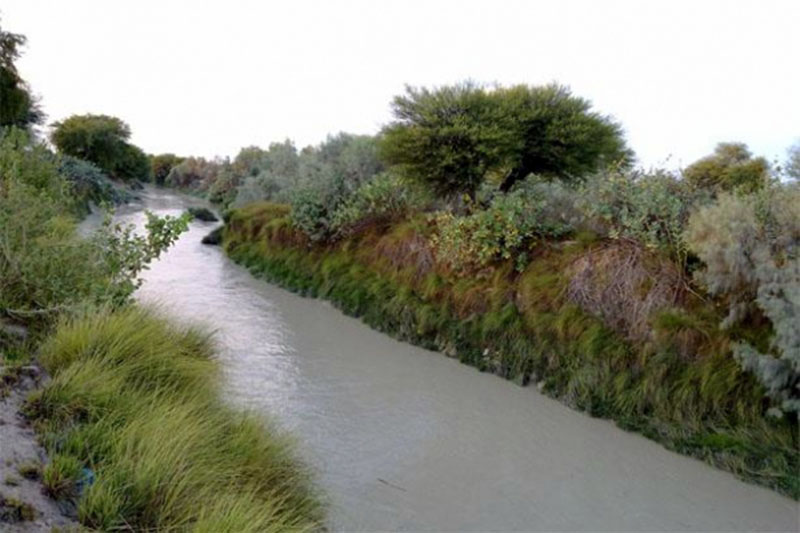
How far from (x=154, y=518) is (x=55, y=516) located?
16.0 inches

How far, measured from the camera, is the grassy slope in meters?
4.33

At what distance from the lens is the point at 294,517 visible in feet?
10.4

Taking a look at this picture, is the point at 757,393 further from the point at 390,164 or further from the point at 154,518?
the point at 390,164

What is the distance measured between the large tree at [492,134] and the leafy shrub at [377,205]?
1100 millimetres

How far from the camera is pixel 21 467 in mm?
2445

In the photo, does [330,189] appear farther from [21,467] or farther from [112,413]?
[21,467]

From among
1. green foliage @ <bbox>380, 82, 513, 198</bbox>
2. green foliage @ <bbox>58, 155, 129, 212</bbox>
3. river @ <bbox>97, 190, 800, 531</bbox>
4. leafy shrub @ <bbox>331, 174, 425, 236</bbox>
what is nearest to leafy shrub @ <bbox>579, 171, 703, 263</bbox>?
green foliage @ <bbox>380, 82, 513, 198</bbox>

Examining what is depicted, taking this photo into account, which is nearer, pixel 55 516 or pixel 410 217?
pixel 55 516

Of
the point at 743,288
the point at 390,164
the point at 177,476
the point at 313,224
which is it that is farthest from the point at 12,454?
the point at 313,224

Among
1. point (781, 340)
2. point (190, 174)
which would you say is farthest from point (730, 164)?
point (190, 174)

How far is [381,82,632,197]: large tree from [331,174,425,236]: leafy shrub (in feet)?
3.61

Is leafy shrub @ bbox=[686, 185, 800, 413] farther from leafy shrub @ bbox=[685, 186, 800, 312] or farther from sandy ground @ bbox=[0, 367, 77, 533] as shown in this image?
sandy ground @ bbox=[0, 367, 77, 533]

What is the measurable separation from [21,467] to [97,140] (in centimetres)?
4162

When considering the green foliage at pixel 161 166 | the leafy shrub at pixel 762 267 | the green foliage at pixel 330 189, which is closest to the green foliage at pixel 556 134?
the green foliage at pixel 330 189
